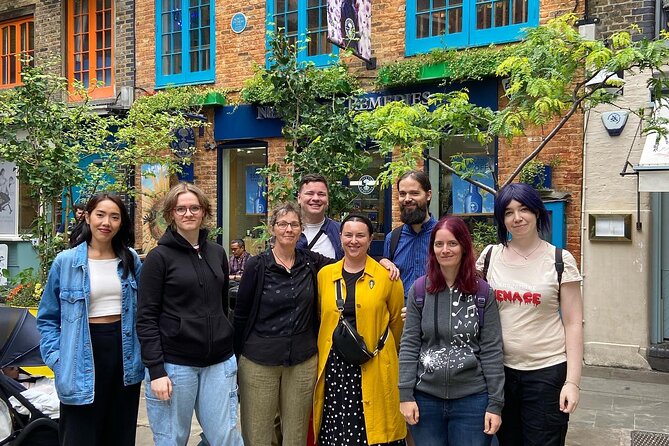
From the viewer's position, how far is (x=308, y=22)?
34.4ft

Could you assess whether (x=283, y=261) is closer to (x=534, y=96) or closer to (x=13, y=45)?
(x=534, y=96)

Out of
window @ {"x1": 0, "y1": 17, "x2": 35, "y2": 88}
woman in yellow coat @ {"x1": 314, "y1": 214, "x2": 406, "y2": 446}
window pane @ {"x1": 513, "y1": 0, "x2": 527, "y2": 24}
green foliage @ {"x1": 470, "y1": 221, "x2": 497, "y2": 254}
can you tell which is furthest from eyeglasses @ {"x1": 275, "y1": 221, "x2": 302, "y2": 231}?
window @ {"x1": 0, "y1": 17, "x2": 35, "y2": 88}

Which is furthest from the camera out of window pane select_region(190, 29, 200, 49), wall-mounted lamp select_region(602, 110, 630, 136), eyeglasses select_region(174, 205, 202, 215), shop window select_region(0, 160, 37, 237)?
shop window select_region(0, 160, 37, 237)

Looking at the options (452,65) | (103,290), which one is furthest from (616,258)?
(103,290)

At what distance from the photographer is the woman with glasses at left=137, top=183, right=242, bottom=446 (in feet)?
11.6

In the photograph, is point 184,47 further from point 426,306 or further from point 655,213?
point 426,306

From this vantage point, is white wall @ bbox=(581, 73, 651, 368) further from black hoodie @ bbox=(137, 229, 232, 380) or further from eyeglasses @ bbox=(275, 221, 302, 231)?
black hoodie @ bbox=(137, 229, 232, 380)

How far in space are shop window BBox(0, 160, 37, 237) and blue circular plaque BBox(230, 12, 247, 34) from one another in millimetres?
6438

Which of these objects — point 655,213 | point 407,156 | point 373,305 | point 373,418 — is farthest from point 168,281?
point 655,213

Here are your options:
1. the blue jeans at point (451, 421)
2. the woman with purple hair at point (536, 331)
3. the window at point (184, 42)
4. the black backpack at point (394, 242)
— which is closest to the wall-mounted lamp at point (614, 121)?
the black backpack at point (394, 242)

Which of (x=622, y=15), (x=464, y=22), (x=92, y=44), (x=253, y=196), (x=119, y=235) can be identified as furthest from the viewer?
(x=92, y=44)

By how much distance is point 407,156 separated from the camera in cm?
526

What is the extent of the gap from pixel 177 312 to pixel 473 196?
638 cm

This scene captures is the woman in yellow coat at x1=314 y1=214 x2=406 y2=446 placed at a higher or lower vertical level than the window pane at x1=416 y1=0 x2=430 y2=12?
lower
